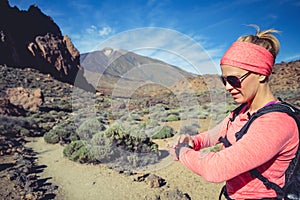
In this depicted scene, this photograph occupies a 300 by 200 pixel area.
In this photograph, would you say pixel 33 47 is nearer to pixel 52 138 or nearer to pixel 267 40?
pixel 52 138

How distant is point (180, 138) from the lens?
1637 mm

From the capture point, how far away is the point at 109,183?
5.91m

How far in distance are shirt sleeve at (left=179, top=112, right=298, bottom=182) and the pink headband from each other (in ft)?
0.95

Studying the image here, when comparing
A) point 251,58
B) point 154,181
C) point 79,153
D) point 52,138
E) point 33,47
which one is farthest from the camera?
point 33,47

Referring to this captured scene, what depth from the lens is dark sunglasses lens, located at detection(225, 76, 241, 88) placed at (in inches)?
55.1

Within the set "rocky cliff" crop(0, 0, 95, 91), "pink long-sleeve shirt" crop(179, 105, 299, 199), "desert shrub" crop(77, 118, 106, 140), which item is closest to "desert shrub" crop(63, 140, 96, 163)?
"desert shrub" crop(77, 118, 106, 140)

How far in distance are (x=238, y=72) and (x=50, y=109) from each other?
1849 cm

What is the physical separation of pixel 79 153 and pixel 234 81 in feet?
21.9

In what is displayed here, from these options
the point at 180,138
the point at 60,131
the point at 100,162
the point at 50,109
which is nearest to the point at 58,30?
the point at 50,109

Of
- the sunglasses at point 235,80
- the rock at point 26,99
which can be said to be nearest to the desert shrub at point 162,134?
the sunglasses at point 235,80

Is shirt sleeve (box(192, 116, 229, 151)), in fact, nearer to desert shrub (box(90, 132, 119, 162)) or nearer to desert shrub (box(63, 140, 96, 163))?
desert shrub (box(90, 132, 119, 162))

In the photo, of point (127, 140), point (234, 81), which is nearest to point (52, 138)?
point (127, 140)

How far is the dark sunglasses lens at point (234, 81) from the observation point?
4.60 feet

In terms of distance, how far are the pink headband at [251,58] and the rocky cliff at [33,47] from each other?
4419 cm
